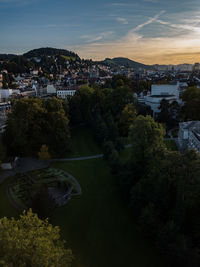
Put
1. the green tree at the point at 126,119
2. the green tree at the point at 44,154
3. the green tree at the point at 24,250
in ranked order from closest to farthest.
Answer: the green tree at the point at 24,250
the green tree at the point at 44,154
the green tree at the point at 126,119

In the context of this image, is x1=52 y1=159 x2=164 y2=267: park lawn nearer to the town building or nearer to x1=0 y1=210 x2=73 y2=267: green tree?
x1=0 y1=210 x2=73 y2=267: green tree

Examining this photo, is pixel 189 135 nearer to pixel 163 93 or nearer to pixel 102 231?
pixel 102 231

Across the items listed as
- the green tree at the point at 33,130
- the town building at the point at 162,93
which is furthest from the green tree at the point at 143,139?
the town building at the point at 162,93

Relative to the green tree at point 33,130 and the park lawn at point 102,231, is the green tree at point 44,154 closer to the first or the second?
the green tree at point 33,130

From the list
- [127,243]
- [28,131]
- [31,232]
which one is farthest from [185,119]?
[31,232]

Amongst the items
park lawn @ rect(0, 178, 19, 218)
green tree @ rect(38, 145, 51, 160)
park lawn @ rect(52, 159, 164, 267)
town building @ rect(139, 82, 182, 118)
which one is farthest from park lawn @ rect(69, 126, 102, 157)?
town building @ rect(139, 82, 182, 118)

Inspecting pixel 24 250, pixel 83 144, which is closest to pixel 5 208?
pixel 24 250

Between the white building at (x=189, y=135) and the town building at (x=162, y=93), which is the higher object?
the town building at (x=162, y=93)

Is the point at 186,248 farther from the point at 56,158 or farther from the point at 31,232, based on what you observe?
the point at 56,158
